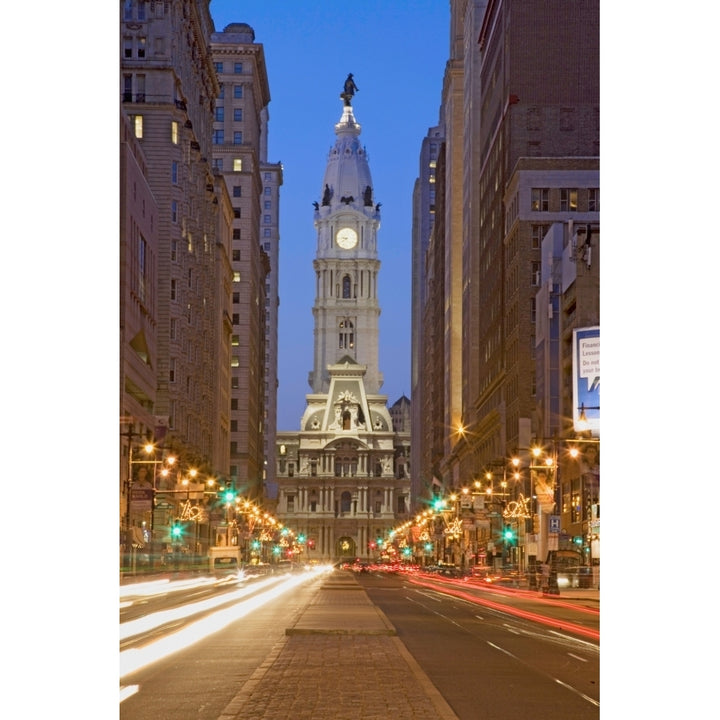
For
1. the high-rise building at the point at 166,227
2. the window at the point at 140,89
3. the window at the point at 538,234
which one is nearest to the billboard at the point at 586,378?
the high-rise building at the point at 166,227

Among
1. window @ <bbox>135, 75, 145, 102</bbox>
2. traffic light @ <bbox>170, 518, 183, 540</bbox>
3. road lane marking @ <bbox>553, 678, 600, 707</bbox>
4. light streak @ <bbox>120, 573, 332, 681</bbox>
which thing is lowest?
traffic light @ <bbox>170, 518, 183, 540</bbox>

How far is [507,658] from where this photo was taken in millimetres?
34094

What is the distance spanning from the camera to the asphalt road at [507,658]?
2436cm

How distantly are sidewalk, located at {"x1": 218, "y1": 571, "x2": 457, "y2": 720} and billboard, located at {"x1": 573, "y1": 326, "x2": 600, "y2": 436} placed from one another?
2312 inches

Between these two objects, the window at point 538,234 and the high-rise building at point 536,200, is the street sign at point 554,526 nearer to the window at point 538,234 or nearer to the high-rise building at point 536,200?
the high-rise building at point 536,200

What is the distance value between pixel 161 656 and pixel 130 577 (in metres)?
61.2

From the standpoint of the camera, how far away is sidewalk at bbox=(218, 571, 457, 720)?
21.5 metres

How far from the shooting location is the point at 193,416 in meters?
161

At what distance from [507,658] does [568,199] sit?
109m

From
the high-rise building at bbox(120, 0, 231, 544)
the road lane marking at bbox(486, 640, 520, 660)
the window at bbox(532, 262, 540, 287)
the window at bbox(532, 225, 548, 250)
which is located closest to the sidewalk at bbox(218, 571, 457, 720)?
the road lane marking at bbox(486, 640, 520, 660)

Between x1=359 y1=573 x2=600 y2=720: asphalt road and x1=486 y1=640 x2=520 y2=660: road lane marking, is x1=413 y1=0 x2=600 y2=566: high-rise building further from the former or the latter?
x1=486 y1=640 x2=520 y2=660: road lane marking

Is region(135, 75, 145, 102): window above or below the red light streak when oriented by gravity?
above
